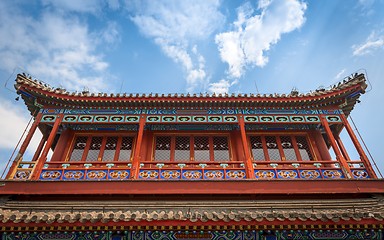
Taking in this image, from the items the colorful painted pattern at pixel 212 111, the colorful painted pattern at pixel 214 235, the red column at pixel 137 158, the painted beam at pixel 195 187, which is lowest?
the colorful painted pattern at pixel 214 235

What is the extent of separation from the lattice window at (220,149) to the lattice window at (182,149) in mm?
1019

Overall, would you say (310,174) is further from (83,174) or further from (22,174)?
(22,174)

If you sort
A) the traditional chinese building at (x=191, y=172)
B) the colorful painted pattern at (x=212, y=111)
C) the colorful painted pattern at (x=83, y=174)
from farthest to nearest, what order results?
the colorful painted pattern at (x=212, y=111)
the colorful painted pattern at (x=83, y=174)
the traditional chinese building at (x=191, y=172)

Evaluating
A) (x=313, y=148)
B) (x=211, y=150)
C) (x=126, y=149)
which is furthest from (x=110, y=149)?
(x=313, y=148)

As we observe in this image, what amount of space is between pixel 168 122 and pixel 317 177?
214 inches

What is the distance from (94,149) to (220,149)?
192 inches

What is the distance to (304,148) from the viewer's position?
10.7 meters

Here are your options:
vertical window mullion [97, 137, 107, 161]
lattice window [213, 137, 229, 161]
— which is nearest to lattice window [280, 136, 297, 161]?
lattice window [213, 137, 229, 161]

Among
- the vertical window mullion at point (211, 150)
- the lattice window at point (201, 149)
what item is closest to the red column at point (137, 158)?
the lattice window at point (201, 149)

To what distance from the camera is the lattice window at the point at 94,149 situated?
33.7ft

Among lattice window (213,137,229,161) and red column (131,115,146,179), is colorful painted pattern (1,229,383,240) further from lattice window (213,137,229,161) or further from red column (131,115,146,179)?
lattice window (213,137,229,161)

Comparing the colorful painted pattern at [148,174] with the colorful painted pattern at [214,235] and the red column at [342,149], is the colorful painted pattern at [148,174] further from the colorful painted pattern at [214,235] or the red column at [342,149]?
the red column at [342,149]

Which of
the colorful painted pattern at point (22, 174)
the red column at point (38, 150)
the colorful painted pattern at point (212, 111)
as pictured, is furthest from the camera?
the colorful painted pattern at point (212, 111)

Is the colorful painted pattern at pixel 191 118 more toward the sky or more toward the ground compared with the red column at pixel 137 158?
more toward the sky
